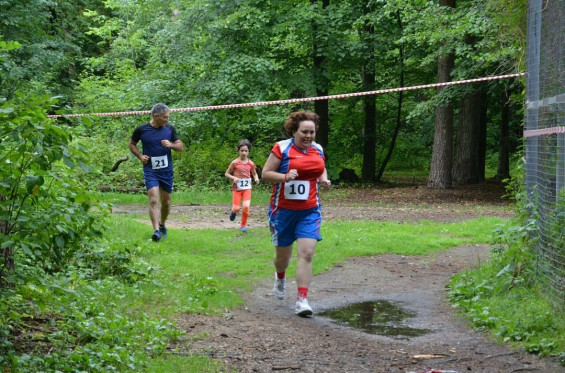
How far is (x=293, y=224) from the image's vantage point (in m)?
7.68

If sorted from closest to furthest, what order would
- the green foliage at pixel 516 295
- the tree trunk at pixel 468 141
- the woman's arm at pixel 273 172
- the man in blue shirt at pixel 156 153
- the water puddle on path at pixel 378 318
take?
1. the green foliage at pixel 516 295
2. the water puddle on path at pixel 378 318
3. the woman's arm at pixel 273 172
4. the man in blue shirt at pixel 156 153
5. the tree trunk at pixel 468 141

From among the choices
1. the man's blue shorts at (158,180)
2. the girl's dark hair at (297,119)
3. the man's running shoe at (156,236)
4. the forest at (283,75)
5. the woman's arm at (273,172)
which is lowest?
the man's running shoe at (156,236)

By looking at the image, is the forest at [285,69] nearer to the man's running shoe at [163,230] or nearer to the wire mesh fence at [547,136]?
the man's running shoe at [163,230]

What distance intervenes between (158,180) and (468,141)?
15.1 metres

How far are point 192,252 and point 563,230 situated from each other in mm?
5894

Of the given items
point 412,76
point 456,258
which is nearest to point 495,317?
point 456,258

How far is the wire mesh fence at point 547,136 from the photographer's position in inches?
256

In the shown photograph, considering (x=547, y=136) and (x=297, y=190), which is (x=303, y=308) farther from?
(x=547, y=136)

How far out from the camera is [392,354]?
5.86 metres

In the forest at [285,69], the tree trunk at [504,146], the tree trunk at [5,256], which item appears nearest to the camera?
the tree trunk at [5,256]

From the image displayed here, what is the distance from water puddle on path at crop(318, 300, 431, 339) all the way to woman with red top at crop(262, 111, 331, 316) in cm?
48

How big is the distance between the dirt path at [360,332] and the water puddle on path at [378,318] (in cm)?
11

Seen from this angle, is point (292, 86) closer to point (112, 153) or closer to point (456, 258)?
point (112, 153)

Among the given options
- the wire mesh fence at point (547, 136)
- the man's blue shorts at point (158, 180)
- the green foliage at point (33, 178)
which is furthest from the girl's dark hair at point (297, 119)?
the man's blue shorts at point (158, 180)
